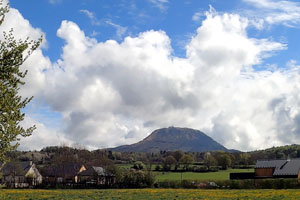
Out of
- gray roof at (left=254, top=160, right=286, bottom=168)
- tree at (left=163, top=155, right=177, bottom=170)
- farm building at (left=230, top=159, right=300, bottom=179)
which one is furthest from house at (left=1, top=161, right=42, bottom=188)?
gray roof at (left=254, top=160, right=286, bottom=168)

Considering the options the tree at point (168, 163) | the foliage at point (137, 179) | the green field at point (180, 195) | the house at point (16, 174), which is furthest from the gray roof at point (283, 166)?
the house at point (16, 174)

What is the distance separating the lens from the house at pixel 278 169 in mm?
85988

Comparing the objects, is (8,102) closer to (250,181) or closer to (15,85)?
(15,85)

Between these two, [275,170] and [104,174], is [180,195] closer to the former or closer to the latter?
[275,170]

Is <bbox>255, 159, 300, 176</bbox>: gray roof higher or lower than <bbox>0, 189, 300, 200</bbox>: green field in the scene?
higher

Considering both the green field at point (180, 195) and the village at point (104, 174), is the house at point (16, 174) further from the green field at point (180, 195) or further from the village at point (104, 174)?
the green field at point (180, 195)

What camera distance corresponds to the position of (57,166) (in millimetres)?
124938

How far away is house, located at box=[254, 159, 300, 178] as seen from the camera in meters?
86.0

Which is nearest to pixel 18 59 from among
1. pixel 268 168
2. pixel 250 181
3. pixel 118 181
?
pixel 250 181

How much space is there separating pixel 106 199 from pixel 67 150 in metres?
90.5

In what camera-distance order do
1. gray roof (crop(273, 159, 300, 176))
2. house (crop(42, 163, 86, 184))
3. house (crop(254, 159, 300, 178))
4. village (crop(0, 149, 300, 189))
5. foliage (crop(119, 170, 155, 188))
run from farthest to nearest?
1. house (crop(42, 163, 86, 184))
2. house (crop(254, 159, 300, 178))
3. gray roof (crop(273, 159, 300, 176))
4. village (crop(0, 149, 300, 189))
5. foliage (crop(119, 170, 155, 188))

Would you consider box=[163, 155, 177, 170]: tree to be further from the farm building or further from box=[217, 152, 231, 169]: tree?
the farm building

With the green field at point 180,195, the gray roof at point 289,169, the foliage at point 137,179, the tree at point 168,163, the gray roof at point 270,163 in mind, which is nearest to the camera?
the green field at point 180,195

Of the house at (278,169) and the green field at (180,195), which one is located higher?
the house at (278,169)
